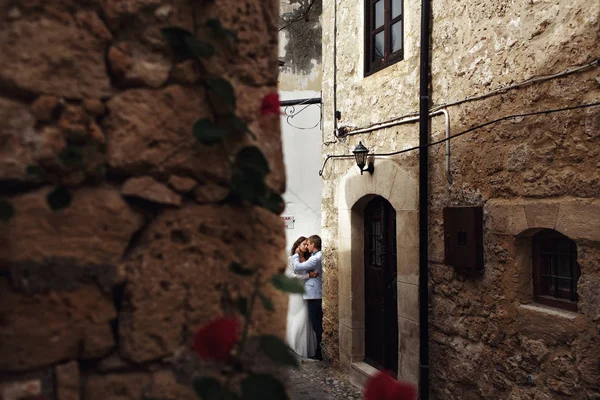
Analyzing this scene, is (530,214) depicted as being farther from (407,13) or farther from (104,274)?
(104,274)

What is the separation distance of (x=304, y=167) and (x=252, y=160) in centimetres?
991

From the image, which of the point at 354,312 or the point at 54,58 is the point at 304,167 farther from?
the point at 54,58

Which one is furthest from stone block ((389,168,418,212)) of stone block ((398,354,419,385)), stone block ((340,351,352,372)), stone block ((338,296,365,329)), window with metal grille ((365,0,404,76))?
stone block ((340,351,352,372))

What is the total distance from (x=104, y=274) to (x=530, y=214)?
136 inches

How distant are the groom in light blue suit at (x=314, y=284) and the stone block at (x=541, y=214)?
364 cm

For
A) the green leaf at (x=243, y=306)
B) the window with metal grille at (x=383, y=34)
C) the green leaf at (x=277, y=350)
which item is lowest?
the green leaf at (x=277, y=350)

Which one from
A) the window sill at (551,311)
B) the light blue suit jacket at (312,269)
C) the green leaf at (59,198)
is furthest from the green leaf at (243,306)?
the light blue suit jacket at (312,269)

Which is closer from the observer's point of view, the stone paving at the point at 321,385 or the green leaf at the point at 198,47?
the green leaf at the point at 198,47

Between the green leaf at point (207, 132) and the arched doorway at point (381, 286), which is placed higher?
the green leaf at point (207, 132)

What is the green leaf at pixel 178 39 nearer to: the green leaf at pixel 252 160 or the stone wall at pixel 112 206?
the stone wall at pixel 112 206

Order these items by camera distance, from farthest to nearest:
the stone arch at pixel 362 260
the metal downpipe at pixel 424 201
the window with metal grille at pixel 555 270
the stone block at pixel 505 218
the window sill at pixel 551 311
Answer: the stone arch at pixel 362 260
the metal downpipe at pixel 424 201
the stone block at pixel 505 218
the window with metal grille at pixel 555 270
the window sill at pixel 551 311

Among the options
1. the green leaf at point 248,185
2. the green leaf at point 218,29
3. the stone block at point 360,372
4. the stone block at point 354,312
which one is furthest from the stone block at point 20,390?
the stone block at point 354,312

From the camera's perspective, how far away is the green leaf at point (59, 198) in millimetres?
1136

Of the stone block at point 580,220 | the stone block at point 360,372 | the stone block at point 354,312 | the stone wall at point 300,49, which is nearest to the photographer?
the stone block at point 580,220
